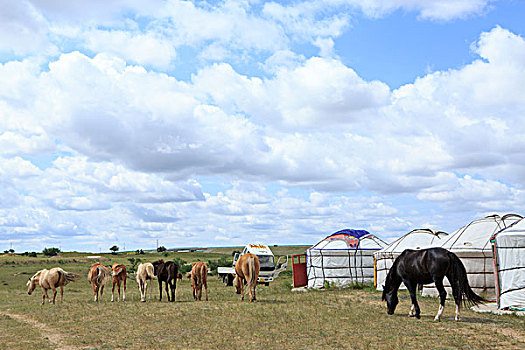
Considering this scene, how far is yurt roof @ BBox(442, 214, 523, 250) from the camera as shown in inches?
813

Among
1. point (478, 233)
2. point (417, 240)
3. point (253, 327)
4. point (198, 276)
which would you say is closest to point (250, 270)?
point (198, 276)

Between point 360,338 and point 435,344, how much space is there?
168cm

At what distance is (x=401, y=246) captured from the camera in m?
24.5

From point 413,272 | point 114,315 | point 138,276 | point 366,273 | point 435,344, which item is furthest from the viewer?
point 366,273

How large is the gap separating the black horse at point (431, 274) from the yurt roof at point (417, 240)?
828 cm

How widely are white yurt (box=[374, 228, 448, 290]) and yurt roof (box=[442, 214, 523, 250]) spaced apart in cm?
227

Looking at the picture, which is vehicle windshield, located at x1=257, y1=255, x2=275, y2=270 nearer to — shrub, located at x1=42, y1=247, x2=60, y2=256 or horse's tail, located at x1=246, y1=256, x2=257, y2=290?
horse's tail, located at x1=246, y1=256, x2=257, y2=290

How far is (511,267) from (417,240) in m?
8.45

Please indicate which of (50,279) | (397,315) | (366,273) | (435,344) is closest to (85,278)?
(50,279)

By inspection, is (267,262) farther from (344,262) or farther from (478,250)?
(478,250)

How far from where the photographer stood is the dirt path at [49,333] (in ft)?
40.4

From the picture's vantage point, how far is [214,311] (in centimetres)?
1752

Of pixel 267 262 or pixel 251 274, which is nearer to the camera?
pixel 251 274

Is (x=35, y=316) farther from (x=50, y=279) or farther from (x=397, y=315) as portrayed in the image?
(x=397, y=315)
